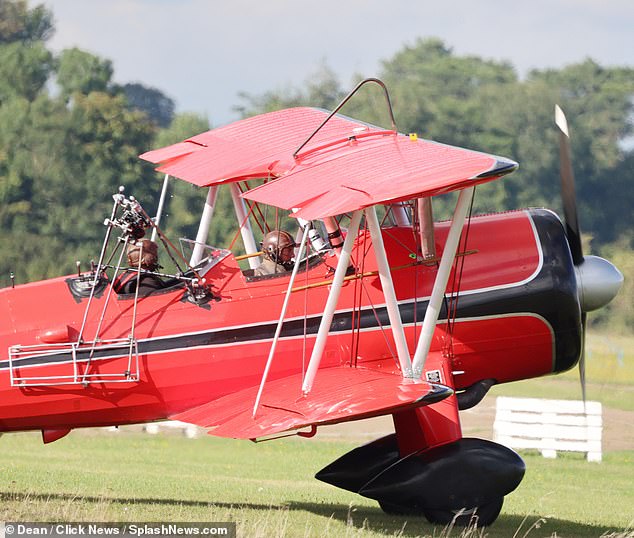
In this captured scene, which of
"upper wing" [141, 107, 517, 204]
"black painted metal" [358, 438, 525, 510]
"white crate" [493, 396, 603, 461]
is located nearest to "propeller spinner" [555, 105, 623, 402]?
"upper wing" [141, 107, 517, 204]

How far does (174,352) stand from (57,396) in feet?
3.48

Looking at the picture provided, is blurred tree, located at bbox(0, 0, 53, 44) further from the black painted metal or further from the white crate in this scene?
the black painted metal

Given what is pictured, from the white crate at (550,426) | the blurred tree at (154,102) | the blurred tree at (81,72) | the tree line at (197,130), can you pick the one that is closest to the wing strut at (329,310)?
the white crate at (550,426)

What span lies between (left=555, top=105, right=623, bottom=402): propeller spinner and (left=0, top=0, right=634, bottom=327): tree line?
1454 cm

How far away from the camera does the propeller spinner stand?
10.9 meters

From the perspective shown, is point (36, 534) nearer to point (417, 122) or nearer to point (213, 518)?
point (213, 518)

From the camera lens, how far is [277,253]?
1078 centimetres

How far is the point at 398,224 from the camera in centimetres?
1112

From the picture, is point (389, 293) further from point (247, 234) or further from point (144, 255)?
point (247, 234)

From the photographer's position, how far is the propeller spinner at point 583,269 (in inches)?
431

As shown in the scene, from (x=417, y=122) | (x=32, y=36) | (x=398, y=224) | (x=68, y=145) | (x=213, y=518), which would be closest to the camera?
(x=213, y=518)

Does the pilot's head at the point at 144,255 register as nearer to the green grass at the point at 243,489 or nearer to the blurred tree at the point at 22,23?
the green grass at the point at 243,489

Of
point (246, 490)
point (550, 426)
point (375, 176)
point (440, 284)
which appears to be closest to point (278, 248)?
point (375, 176)

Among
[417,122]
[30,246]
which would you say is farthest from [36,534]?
[417,122]
